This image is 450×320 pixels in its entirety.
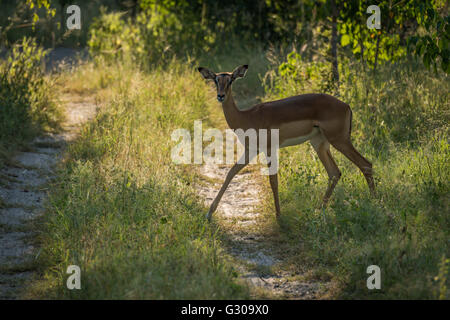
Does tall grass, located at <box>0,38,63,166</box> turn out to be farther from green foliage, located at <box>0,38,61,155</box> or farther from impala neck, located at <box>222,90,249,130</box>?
impala neck, located at <box>222,90,249,130</box>

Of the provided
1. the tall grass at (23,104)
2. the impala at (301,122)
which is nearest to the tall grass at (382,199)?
the impala at (301,122)

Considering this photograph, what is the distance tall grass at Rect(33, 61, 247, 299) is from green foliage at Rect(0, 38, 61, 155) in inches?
37.8

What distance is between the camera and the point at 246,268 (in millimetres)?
4410

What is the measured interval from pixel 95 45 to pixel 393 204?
27.4ft

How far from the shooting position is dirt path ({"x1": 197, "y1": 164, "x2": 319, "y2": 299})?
13.4ft

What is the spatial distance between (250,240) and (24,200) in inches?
97.8

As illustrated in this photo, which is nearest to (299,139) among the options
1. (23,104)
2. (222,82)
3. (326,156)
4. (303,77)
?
(326,156)

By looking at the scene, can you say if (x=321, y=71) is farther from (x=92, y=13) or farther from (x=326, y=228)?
(x=92, y=13)

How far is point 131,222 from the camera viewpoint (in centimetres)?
472

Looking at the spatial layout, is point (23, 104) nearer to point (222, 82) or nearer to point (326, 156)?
point (222, 82)

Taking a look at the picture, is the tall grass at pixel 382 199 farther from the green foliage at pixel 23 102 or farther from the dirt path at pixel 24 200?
the green foliage at pixel 23 102

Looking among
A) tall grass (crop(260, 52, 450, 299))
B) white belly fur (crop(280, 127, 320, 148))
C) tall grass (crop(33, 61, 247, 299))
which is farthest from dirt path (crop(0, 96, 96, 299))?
white belly fur (crop(280, 127, 320, 148))

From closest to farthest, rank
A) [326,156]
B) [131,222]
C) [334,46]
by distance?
[131,222]
[326,156]
[334,46]
